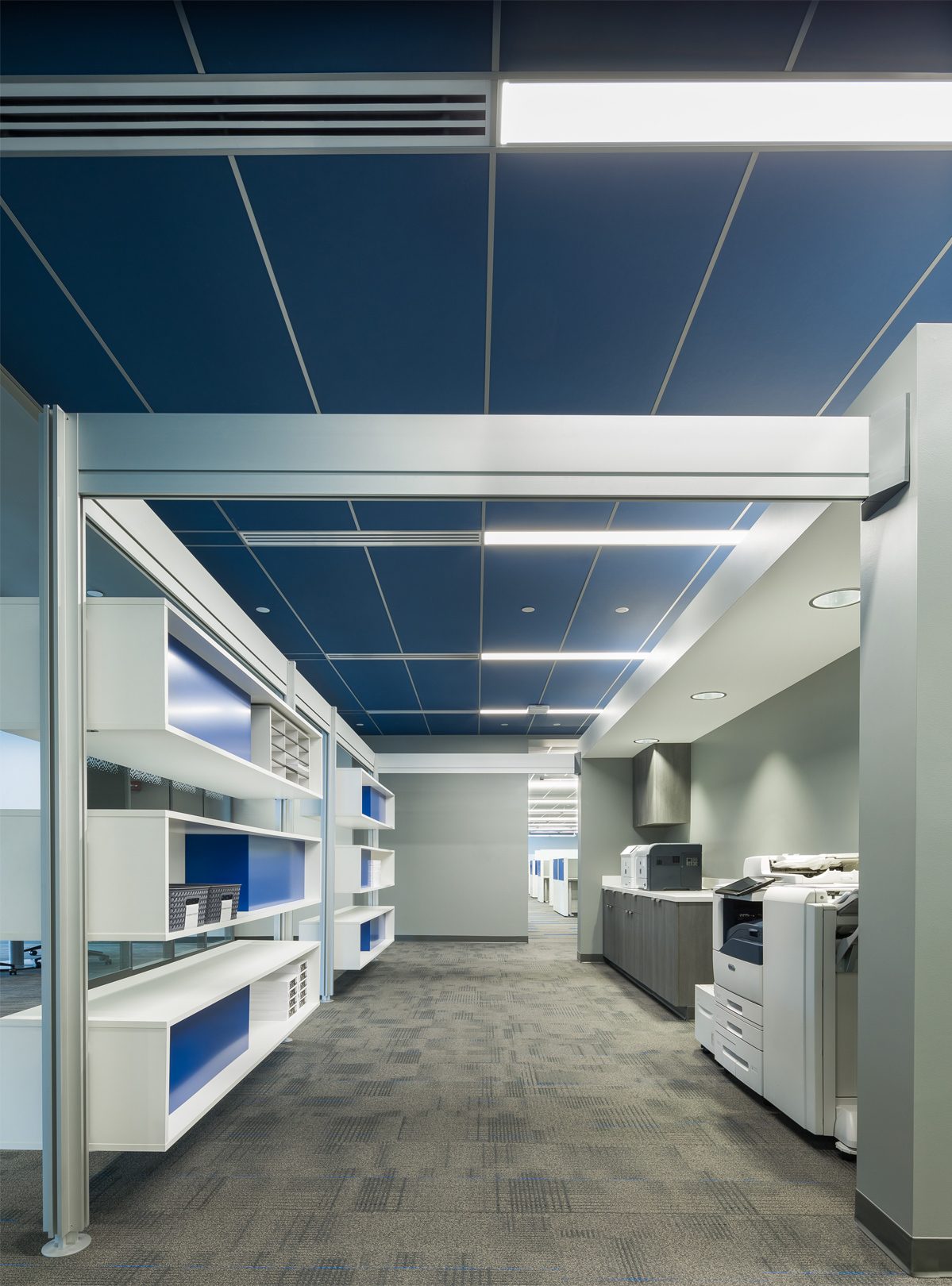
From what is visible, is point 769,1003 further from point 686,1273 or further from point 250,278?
point 250,278

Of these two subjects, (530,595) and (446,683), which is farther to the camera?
(446,683)

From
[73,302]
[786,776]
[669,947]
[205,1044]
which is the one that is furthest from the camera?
[669,947]

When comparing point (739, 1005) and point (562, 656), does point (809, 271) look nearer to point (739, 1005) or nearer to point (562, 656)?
point (739, 1005)

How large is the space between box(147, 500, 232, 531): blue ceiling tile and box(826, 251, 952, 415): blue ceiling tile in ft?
9.09

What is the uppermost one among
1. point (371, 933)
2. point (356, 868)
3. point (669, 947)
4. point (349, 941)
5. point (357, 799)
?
point (357, 799)

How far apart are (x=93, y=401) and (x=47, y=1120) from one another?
7.84 feet

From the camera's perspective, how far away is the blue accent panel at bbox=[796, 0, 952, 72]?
2.01 m

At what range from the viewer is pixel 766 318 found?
298 cm

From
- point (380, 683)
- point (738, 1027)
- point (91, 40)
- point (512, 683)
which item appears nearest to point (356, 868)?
point (380, 683)

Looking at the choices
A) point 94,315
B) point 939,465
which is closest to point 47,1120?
point 94,315

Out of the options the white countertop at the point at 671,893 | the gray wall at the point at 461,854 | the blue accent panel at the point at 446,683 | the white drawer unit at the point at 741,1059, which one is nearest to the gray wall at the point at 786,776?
the white countertop at the point at 671,893

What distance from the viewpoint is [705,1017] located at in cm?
522

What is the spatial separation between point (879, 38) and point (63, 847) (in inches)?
115

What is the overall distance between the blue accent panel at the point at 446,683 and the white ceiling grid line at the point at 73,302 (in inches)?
179
